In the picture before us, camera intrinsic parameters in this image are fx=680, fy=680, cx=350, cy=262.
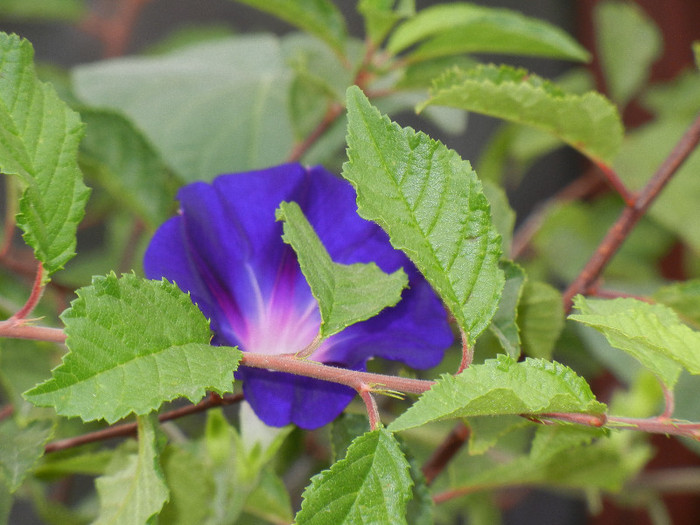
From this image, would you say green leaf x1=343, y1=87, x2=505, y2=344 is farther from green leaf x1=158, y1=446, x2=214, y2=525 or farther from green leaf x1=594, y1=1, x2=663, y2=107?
green leaf x1=594, y1=1, x2=663, y2=107

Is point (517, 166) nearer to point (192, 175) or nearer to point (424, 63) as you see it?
point (424, 63)

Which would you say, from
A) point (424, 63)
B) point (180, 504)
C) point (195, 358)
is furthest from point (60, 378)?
point (424, 63)

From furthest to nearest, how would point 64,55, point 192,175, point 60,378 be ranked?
point 64,55, point 192,175, point 60,378

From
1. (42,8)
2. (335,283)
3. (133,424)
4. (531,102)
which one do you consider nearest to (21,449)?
(133,424)

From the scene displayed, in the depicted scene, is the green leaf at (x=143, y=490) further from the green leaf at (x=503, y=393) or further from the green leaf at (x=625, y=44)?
the green leaf at (x=625, y=44)

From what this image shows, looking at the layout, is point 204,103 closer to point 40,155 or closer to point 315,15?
point 315,15

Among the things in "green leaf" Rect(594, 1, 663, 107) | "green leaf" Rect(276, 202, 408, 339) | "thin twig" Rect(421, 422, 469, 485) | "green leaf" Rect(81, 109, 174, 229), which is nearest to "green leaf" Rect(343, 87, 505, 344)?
"green leaf" Rect(276, 202, 408, 339)

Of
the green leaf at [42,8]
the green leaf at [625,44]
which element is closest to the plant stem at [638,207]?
the green leaf at [625,44]
